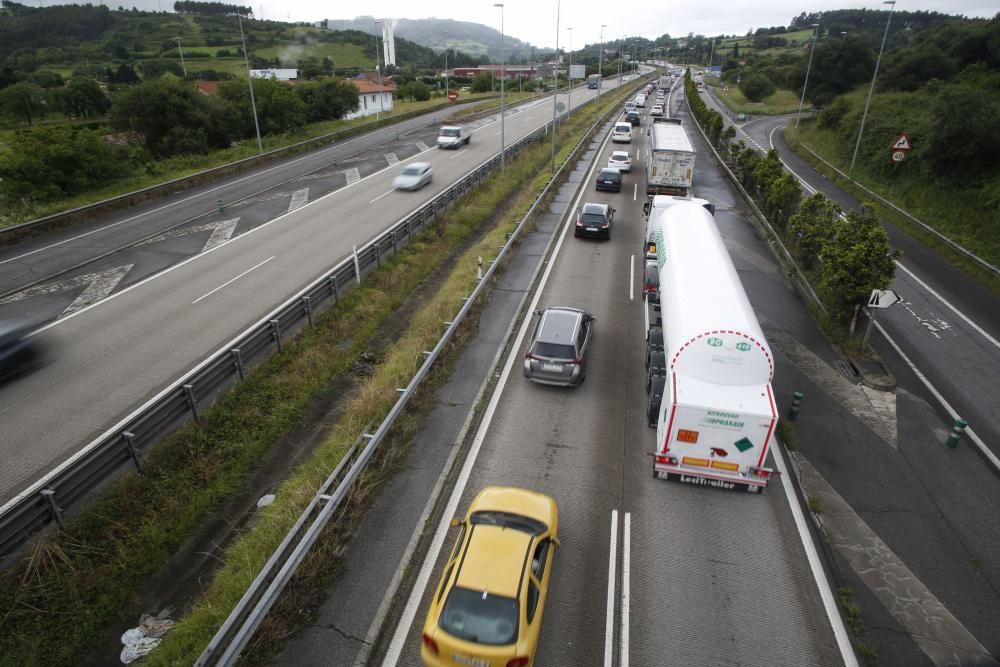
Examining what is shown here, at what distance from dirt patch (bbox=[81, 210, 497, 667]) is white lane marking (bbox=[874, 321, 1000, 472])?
46.5 ft

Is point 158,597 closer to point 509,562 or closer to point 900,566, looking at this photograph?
point 509,562

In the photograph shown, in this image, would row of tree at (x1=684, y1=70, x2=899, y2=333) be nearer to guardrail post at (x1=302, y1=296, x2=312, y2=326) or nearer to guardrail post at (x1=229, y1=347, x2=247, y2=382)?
guardrail post at (x1=302, y1=296, x2=312, y2=326)

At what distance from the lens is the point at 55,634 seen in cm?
784

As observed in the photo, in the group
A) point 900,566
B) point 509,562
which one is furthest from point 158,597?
point 900,566

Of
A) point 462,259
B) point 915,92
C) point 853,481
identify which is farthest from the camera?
point 915,92

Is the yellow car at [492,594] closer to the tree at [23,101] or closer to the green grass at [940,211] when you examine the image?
the green grass at [940,211]

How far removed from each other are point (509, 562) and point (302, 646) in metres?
3.04

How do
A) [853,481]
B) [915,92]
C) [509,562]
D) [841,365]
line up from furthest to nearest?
1. [915,92]
2. [841,365]
3. [853,481]
4. [509,562]

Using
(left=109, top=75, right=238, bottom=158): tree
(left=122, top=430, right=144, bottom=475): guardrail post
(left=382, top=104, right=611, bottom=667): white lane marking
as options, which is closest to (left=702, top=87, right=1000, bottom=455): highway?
(left=382, top=104, right=611, bottom=667): white lane marking

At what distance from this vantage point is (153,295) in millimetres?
18094

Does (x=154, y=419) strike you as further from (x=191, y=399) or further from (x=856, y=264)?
(x=856, y=264)

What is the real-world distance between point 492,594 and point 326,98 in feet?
190

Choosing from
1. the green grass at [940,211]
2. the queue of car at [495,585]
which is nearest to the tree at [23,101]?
the green grass at [940,211]

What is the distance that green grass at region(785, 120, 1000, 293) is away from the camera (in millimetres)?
22000
